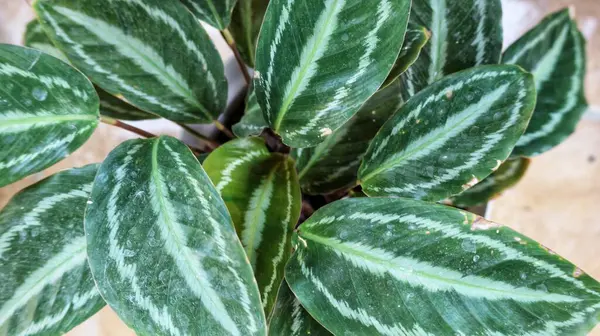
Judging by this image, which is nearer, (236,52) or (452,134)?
(452,134)

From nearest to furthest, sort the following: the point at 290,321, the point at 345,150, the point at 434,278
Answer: the point at 434,278 → the point at 290,321 → the point at 345,150

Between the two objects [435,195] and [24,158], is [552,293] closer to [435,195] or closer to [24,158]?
[435,195]

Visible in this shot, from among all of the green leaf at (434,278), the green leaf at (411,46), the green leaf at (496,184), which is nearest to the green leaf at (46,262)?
the green leaf at (434,278)

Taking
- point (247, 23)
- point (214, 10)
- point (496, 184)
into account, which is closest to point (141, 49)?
point (214, 10)

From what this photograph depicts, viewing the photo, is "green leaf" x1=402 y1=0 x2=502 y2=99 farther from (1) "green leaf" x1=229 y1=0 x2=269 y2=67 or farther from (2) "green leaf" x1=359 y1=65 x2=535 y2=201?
(1) "green leaf" x1=229 y1=0 x2=269 y2=67

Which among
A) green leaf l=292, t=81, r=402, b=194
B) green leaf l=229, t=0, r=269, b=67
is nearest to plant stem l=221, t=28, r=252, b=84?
green leaf l=229, t=0, r=269, b=67

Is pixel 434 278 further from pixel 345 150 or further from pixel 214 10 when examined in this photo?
pixel 214 10

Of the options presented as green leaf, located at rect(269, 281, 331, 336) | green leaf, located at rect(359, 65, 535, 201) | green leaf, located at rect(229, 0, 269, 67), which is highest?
green leaf, located at rect(229, 0, 269, 67)

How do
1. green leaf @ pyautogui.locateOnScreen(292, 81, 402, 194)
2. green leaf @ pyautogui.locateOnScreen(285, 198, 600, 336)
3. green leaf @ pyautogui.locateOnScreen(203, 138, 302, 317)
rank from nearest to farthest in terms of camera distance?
green leaf @ pyautogui.locateOnScreen(285, 198, 600, 336)
green leaf @ pyautogui.locateOnScreen(203, 138, 302, 317)
green leaf @ pyautogui.locateOnScreen(292, 81, 402, 194)

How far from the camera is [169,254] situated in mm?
393

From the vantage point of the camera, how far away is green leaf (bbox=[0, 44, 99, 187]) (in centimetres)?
44

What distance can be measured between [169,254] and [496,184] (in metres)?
0.44

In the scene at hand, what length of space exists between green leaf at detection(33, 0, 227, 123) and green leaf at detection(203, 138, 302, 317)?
3.3 inches

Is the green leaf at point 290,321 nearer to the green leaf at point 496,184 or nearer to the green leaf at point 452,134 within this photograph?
the green leaf at point 452,134
